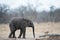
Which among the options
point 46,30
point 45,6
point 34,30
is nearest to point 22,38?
point 34,30

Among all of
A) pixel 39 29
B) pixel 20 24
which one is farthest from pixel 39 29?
pixel 20 24

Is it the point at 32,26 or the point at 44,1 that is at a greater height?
the point at 44,1

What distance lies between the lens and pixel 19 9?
2.80m

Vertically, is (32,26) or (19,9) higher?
(19,9)

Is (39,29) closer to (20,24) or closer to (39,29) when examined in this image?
(39,29)

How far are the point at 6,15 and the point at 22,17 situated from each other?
270 mm

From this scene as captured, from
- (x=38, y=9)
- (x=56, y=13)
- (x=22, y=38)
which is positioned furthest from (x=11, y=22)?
(x=56, y=13)

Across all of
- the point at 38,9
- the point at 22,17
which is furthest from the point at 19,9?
the point at 38,9

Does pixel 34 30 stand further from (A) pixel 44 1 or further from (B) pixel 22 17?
(A) pixel 44 1

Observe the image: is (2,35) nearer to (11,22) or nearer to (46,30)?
(11,22)

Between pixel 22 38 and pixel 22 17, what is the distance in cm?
35

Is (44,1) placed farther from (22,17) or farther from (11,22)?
(11,22)

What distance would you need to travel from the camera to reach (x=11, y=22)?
278 cm

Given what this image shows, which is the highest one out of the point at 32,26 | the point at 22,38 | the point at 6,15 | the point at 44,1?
the point at 44,1
